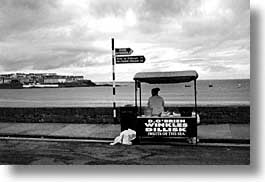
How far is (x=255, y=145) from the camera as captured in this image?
5.36 meters

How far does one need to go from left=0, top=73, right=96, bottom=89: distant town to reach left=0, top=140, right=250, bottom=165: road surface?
177 cm

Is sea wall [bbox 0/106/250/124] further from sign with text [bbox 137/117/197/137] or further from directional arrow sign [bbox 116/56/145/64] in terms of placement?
directional arrow sign [bbox 116/56/145/64]

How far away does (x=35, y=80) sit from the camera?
8.41m

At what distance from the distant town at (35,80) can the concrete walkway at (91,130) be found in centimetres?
111

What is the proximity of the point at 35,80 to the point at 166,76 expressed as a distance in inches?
148

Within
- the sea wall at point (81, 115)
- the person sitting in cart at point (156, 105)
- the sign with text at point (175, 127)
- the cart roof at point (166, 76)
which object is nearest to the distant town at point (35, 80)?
the sea wall at point (81, 115)

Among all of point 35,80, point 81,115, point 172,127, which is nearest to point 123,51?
point 172,127

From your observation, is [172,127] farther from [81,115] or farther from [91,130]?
[81,115]

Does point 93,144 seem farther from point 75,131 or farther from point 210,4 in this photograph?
point 210,4

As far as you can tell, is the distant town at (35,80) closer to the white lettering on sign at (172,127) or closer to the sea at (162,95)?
the sea at (162,95)

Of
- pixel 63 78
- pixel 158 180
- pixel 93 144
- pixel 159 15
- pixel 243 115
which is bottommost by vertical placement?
pixel 158 180

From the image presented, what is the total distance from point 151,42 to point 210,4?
61.9 inches

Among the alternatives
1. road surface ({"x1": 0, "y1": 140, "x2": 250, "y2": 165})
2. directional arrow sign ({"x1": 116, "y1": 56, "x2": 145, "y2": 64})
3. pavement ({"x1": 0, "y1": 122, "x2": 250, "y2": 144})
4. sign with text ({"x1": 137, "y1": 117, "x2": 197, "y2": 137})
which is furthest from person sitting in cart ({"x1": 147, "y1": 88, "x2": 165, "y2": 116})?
pavement ({"x1": 0, "y1": 122, "x2": 250, "y2": 144})

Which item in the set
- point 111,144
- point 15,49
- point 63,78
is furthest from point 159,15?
point 63,78
